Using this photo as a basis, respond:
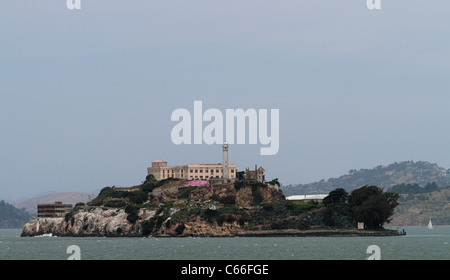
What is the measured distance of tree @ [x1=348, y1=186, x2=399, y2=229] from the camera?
188750mm

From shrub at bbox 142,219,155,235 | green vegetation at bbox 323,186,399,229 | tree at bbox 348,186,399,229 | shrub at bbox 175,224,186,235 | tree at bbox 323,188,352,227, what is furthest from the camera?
shrub at bbox 142,219,155,235

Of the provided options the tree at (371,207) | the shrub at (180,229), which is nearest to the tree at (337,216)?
the tree at (371,207)

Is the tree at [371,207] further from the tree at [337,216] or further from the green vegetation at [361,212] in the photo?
the tree at [337,216]

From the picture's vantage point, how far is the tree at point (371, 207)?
18875 cm

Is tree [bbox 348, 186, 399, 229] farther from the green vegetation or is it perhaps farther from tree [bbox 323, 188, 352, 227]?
tree [bbox 323, 188, 352, 227]

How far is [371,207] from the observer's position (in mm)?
188125

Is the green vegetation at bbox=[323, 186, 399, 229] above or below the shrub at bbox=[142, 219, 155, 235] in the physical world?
above

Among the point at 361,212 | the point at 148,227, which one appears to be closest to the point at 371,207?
the point at 361,212

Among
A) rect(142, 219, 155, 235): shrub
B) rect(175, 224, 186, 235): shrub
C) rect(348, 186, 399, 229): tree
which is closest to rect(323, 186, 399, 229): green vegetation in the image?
rect(348, 186, 399, 229): tree

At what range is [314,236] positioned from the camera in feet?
606
